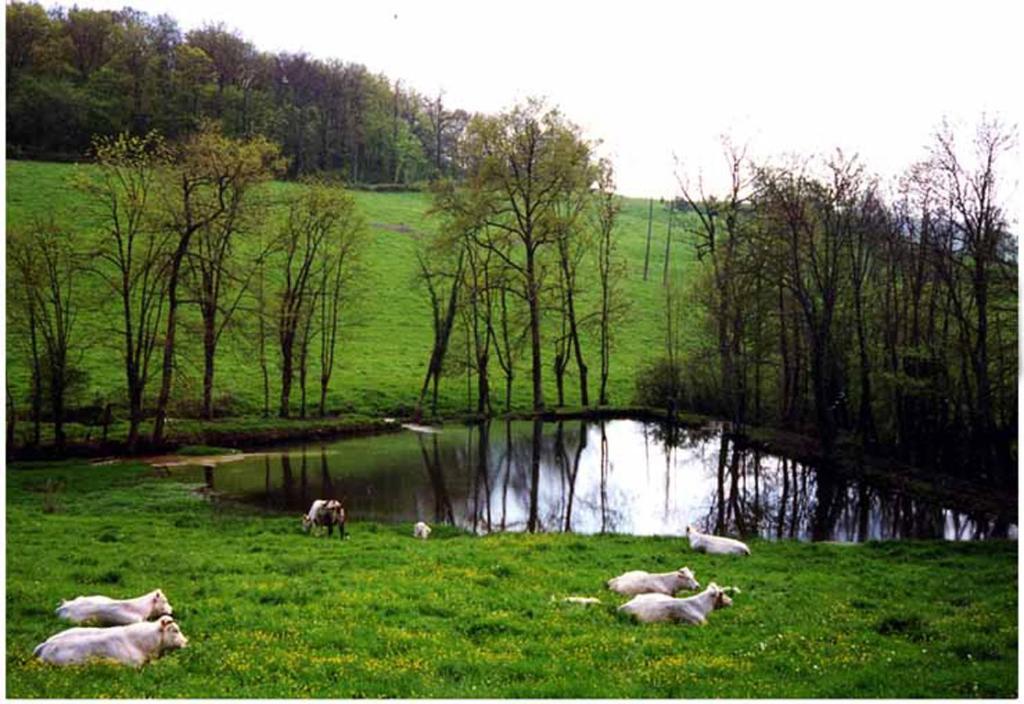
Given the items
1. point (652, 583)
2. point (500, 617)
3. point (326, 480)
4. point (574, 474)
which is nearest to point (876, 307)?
point (574, 474)

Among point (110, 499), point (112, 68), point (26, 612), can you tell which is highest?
point (112, 68)

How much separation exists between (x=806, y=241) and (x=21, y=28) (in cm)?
4857

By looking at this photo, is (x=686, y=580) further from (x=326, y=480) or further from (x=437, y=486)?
(x=326, y=480)

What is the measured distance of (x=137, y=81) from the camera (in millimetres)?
56812

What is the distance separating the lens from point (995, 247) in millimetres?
22500

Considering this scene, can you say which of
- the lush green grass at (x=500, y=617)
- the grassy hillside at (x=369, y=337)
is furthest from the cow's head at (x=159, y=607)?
the grassy hillside at (x=369, y=337)

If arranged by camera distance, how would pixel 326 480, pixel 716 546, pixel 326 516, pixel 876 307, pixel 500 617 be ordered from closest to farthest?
pixel 500 617 → pixel 716 546 → pixel 326 516 → pixel 326 480 → pixel 876 307

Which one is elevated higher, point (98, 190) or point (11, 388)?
point (98, 190)

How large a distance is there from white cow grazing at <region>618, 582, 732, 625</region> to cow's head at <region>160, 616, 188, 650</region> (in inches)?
222

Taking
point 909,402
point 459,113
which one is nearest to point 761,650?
point 909,402

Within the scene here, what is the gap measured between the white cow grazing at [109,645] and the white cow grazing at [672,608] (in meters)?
5.90

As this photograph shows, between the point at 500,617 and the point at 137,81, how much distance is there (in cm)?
5706

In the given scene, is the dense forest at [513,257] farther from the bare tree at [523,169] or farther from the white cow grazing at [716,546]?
the white cow grazing at [716,546]

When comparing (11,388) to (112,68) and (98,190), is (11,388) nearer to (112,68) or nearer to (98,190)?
(98,190)
